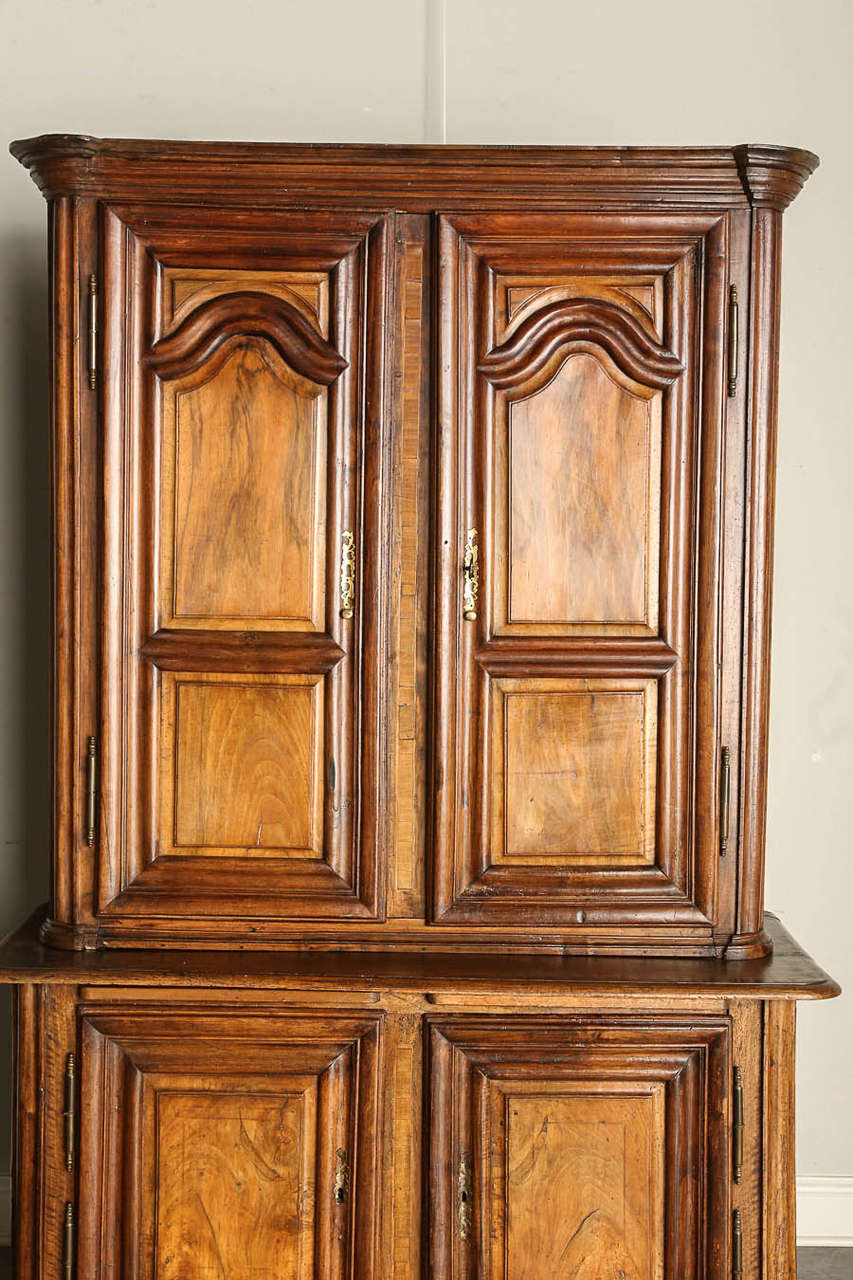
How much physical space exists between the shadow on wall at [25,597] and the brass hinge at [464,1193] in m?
1.29

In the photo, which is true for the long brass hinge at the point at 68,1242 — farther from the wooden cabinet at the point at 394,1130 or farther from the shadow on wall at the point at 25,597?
the shadow on wall at the point at 25,597

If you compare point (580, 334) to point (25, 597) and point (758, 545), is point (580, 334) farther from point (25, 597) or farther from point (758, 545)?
point (25, 597)

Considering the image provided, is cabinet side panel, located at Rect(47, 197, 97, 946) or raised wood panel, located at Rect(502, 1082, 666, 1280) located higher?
cabinet side panel, located at Rect(47, 197, 97, 946)

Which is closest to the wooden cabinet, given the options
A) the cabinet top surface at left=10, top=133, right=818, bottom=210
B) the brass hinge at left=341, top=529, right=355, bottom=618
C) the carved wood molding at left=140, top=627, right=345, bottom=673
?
the carved wood molding at left=140, top=627, right=345, bottom=673

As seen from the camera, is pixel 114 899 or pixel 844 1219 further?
pixel 844 1219

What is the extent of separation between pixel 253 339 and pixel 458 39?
3.63 ft

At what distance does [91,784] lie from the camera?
2428 mm

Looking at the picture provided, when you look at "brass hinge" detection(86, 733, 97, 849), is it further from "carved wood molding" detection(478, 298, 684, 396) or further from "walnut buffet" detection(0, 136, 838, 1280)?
"carved wood molding" detection(478, 298, 684, 396)

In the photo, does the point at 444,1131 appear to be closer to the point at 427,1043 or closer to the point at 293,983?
the point at 427,1043

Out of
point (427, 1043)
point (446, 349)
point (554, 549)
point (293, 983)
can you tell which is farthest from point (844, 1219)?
point (446, 349)

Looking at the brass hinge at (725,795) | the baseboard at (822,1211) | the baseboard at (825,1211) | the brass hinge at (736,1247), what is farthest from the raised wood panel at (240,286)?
the baseboard at (825,1211)

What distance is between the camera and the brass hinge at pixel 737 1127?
233 cm

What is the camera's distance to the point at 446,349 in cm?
240

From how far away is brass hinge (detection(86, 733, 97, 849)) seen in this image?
7.96ft
